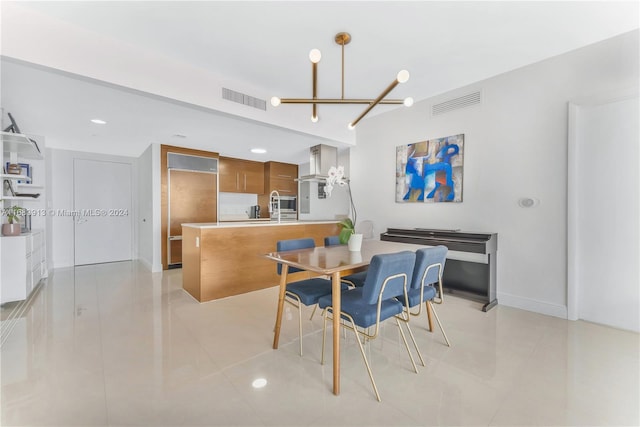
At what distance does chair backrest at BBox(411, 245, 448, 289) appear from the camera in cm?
200

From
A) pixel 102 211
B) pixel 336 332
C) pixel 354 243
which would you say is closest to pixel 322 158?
pixel 354 243

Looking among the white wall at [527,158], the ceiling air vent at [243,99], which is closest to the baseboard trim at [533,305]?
the white wall at [527,158]

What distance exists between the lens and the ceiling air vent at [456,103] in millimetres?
3350

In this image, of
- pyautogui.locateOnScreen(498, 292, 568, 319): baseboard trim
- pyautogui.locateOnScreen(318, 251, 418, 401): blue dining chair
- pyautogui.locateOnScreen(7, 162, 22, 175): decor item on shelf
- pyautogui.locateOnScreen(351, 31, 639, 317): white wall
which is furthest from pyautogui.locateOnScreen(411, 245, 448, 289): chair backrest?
pyautogui.locateOnScreen(7, 162, 22, 175): decor item on shelf

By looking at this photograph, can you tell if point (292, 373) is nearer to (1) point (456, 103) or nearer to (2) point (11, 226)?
(1) point (456, 103)

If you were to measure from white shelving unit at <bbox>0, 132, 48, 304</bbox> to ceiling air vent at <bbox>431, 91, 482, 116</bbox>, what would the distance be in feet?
A: 16.6

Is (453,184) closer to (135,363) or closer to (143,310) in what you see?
(135,363)

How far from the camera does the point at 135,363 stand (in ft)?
6.42

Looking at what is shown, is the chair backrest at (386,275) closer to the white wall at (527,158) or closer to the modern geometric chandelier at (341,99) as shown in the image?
the modern geometric chandelier at (341,99)

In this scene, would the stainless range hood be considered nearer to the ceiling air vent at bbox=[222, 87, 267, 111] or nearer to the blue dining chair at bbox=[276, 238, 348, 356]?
the ceiling air vent at bbox=[222, 87, 267, 111]

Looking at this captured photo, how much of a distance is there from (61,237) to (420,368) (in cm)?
674

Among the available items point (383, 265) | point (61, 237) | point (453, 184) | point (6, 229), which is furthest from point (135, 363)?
point (61, 237)

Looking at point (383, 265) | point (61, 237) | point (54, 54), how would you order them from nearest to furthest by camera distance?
point (383, 265)
point (54, 54)
point (61, 237)

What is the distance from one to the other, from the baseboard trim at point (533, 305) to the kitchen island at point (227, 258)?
114 inches
